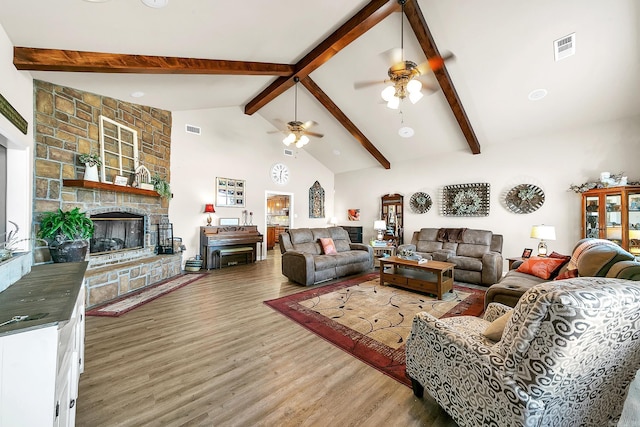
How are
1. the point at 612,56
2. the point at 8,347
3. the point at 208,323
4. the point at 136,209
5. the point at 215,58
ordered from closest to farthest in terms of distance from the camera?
the point at 8,347
the point at 208,323
the point at 612,56
the point at 215,58
the point at 136,209

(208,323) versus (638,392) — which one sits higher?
(638,392)

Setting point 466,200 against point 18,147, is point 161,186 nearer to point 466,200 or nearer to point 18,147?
point 18,147

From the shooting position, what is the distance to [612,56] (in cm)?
339

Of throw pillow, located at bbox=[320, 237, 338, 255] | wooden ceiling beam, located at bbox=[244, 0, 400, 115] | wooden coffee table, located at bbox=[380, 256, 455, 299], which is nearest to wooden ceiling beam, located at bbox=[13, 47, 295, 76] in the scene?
wooden ceiling beam, located at bbox=[244, 0, 400, 115]

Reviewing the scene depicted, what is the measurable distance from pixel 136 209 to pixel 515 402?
534 cm

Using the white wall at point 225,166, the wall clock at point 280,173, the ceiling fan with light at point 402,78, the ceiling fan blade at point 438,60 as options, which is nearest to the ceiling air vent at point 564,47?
the ceiling fan blade at point 438,60

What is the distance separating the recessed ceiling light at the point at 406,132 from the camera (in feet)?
18.8

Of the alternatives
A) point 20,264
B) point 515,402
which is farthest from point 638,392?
point 20,264

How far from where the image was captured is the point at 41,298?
134 cm

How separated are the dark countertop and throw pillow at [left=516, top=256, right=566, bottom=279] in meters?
4.38

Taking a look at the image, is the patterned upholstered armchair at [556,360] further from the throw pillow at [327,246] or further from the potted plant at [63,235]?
the potted plant at [63,235]

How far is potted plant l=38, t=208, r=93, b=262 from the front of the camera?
9.81ft

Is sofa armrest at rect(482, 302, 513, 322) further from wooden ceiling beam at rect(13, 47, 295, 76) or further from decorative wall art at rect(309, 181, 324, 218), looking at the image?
decorative wall art at rect(309, 181, 324, 218)

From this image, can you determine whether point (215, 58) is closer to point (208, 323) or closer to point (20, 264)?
point (20, 264)
